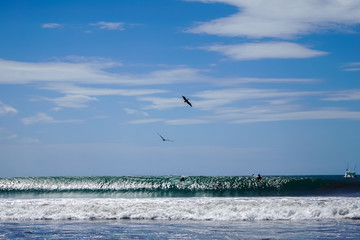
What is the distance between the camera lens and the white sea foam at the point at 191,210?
2005cm

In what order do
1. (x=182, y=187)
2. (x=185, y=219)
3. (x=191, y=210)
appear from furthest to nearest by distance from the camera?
(x=182, y=187)
(x=191, y=210)
(x=185, y=219)

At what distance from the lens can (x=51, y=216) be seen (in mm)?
→ 20906

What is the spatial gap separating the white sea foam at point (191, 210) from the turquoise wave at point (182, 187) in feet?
38.6

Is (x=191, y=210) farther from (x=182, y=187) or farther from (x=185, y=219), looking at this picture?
(x=182, y=187)

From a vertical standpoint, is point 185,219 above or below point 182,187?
below

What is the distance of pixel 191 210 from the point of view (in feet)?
68.6

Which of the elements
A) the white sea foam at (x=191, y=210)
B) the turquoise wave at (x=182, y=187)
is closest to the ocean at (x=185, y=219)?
the white sea foam at (x=191, y=210)

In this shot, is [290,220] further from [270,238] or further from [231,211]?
[270,238]

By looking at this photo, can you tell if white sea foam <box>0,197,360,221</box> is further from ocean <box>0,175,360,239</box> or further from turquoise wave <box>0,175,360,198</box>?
turquoise wave <box>0,175,360,198</box>

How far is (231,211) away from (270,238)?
6.48 metres

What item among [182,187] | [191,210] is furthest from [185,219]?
[182,187]

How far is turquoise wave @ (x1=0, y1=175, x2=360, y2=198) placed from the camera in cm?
3431

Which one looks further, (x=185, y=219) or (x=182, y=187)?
(x=182, y=187)

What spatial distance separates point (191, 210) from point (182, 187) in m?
15.3
